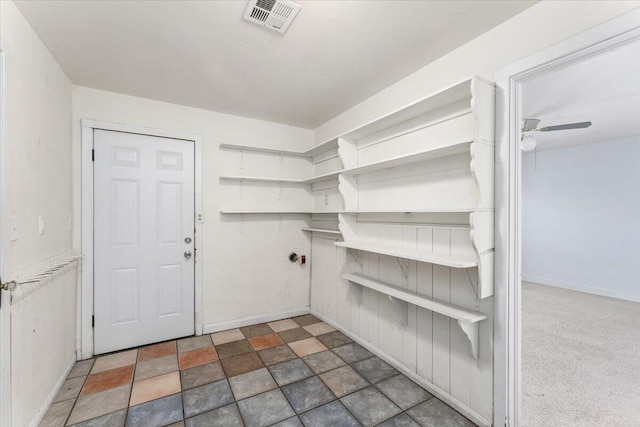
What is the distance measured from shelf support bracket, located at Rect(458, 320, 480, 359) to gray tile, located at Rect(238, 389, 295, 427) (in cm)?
123

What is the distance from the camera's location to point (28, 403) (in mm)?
1654

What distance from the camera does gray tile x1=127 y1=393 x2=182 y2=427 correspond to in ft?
5.90

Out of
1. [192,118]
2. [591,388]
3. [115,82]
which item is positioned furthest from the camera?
[192,118]

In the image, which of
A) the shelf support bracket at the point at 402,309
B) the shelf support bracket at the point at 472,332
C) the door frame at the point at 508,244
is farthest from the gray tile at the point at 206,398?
the door frame at the point at 508,244

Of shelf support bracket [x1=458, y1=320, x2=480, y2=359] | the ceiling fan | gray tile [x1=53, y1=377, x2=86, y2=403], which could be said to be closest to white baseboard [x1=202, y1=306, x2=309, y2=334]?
gray tile [x1=53, y1=377, x2=86, y2=403]

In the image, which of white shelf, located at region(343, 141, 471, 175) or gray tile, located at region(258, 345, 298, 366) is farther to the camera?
gray tile, located at region(258, 345, 298, 366)

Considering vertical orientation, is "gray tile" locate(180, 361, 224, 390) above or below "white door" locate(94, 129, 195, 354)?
below

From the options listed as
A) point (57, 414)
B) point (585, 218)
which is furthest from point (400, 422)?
point (585, 218)

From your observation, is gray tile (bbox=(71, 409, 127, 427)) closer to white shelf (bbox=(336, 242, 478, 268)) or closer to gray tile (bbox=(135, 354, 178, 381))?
gray tile (bbox=(135, 354, 178, 381))

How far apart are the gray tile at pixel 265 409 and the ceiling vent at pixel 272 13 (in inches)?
97.0

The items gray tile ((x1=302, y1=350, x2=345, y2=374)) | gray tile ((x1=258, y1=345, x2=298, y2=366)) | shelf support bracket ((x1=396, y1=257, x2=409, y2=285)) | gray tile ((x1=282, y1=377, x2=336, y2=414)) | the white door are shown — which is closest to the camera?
gray tile ((x1=282, y1=377, x2=336, y2=414))

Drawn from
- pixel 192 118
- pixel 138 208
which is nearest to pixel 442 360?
pixel 138 208

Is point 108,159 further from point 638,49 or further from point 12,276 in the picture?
point 638,49

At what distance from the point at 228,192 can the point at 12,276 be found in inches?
75.9
